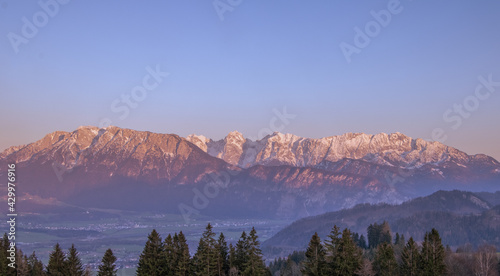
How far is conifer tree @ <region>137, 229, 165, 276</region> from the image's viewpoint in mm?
109812

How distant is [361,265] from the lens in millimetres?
101500

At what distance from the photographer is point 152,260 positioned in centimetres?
10981

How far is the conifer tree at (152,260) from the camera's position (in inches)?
4323

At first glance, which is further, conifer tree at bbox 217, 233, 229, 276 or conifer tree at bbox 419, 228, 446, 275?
conifer tree at bbox 217, 233, 229, 276

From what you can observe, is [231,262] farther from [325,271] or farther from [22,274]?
[22,274]

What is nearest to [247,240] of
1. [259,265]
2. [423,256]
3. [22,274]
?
[259,265]

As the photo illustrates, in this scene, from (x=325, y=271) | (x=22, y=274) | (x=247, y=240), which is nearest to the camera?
(x=325, y=271)

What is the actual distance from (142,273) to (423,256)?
201ft

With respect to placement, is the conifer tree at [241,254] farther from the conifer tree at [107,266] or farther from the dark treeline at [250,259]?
the conifer tree at [107,266]

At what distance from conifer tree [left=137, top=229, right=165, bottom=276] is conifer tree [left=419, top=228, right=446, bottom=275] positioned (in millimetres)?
56910

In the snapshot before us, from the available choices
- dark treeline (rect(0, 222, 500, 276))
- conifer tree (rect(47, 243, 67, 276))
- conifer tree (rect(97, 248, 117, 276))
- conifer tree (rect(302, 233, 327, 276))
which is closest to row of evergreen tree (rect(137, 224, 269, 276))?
dark treeline (rect(0, 222, 500, 276))

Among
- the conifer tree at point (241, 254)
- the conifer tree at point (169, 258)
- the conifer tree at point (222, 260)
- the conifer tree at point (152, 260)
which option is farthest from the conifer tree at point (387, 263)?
the conifer tree at point (152, 260)

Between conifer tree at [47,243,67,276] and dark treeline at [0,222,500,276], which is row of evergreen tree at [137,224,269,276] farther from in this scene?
conifer tree at [47,243,67,276]

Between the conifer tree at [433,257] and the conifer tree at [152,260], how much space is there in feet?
187
